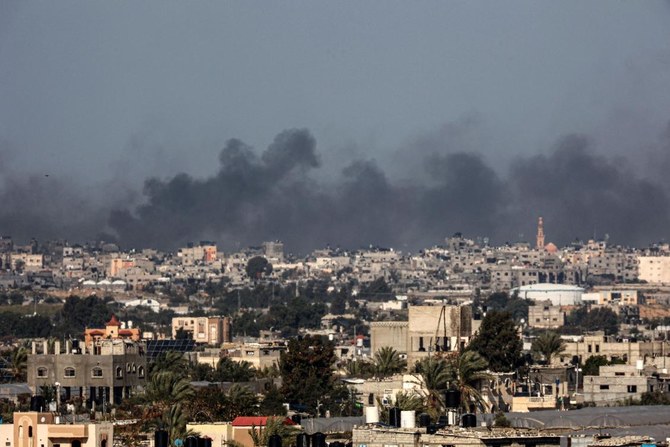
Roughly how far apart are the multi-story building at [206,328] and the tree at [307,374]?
3524 inches

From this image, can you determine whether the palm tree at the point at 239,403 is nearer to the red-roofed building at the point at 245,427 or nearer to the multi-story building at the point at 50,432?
the red-roofed building at the point at 245,427

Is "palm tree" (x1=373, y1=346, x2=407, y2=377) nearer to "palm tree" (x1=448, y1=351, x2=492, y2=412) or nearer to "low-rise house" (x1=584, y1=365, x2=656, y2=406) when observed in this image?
"low-rise house" (x1=584, y1=365, x2=656, y2=406)

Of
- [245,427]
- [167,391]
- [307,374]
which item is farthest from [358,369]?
[245,427]

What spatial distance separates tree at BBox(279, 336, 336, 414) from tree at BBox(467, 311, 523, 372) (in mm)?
5834

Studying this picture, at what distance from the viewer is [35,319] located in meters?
198

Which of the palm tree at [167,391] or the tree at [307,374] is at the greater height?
the tree at [307,374]

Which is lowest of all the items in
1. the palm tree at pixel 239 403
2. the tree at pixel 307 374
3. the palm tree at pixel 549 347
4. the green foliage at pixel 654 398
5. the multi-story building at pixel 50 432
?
the multi-story building at pixel 50 432

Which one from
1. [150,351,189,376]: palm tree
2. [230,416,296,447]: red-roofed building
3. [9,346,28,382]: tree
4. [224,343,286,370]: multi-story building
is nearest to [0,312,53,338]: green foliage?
[224,343,286,370]: multi-story building

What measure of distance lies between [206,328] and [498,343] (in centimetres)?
9586

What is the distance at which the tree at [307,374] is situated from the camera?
85.1m

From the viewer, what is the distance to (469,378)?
7375 centimetres

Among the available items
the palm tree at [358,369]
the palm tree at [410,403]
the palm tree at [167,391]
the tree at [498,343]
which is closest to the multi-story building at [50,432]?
the palm tree at [410,403]

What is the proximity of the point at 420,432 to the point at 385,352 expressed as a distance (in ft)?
175

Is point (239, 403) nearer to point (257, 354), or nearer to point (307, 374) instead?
point (307, 374)
